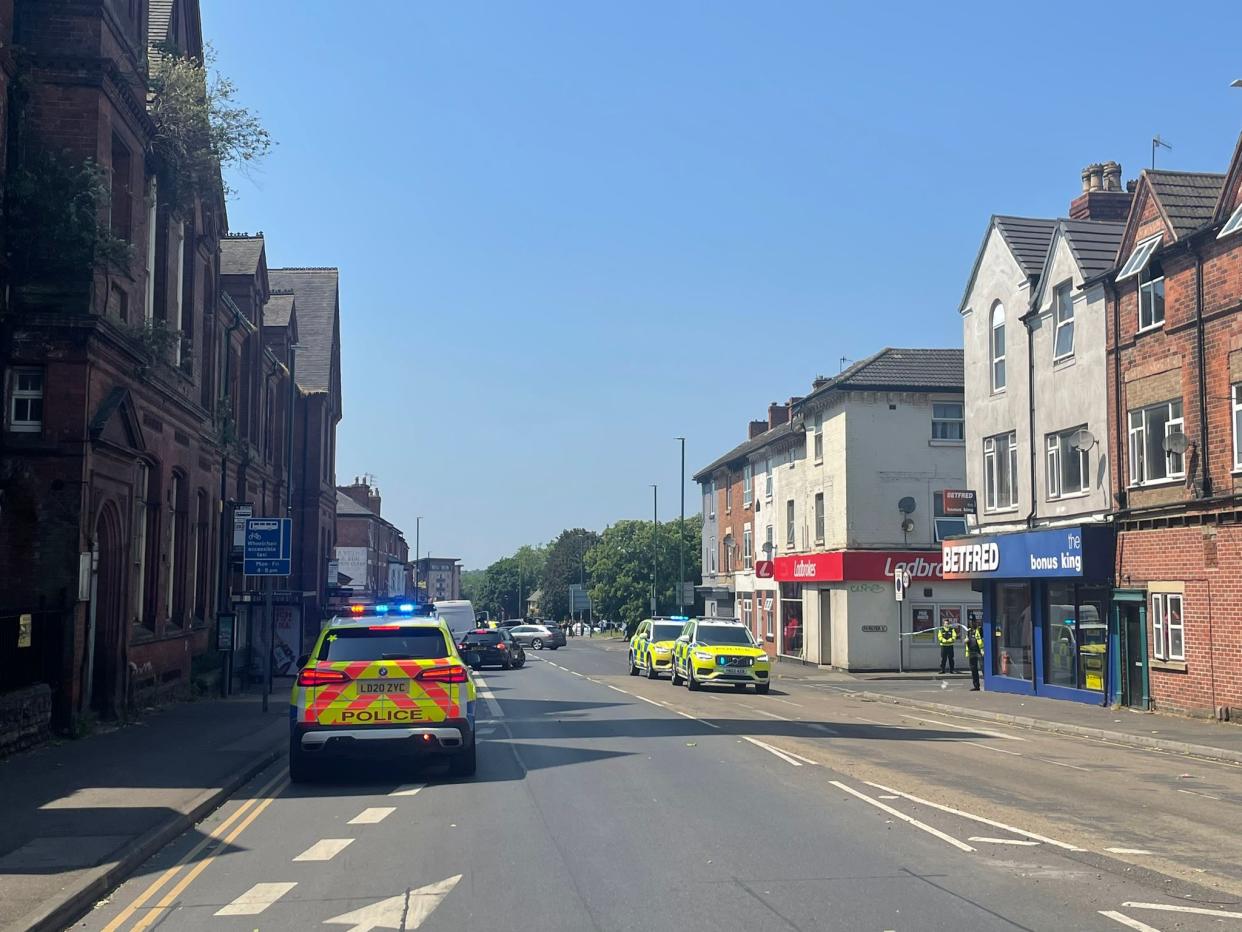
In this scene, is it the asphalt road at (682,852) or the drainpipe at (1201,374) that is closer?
the asphalt road at (682,852)

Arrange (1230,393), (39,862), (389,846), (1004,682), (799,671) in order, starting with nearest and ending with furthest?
(39,862)
(389,846)
(1230,393)
(1004,682)
(799,671)

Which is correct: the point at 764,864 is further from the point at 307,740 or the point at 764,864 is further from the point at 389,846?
the point at 307,740

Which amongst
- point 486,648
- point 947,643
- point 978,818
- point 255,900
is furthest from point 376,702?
point 486,648

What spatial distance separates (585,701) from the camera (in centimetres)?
2642

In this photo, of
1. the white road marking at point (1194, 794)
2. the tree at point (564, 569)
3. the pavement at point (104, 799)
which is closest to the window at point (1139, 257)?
the white road marking at point (1194, 794)

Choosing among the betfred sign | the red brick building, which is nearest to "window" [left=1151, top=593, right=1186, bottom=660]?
the red brick building

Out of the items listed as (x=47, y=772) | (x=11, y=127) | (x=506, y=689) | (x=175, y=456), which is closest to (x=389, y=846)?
(x=47, y=772)

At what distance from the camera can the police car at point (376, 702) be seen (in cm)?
1309

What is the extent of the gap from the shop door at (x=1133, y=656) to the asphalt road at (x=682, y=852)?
8.26 m

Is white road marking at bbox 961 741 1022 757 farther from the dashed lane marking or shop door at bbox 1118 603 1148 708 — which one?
the dashed lane marking

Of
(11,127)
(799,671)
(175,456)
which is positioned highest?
(11,127)

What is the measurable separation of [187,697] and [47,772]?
1170 cm

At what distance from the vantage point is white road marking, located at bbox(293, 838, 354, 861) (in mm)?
9461

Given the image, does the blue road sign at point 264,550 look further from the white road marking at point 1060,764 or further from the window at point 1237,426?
the window at point 1237,426
